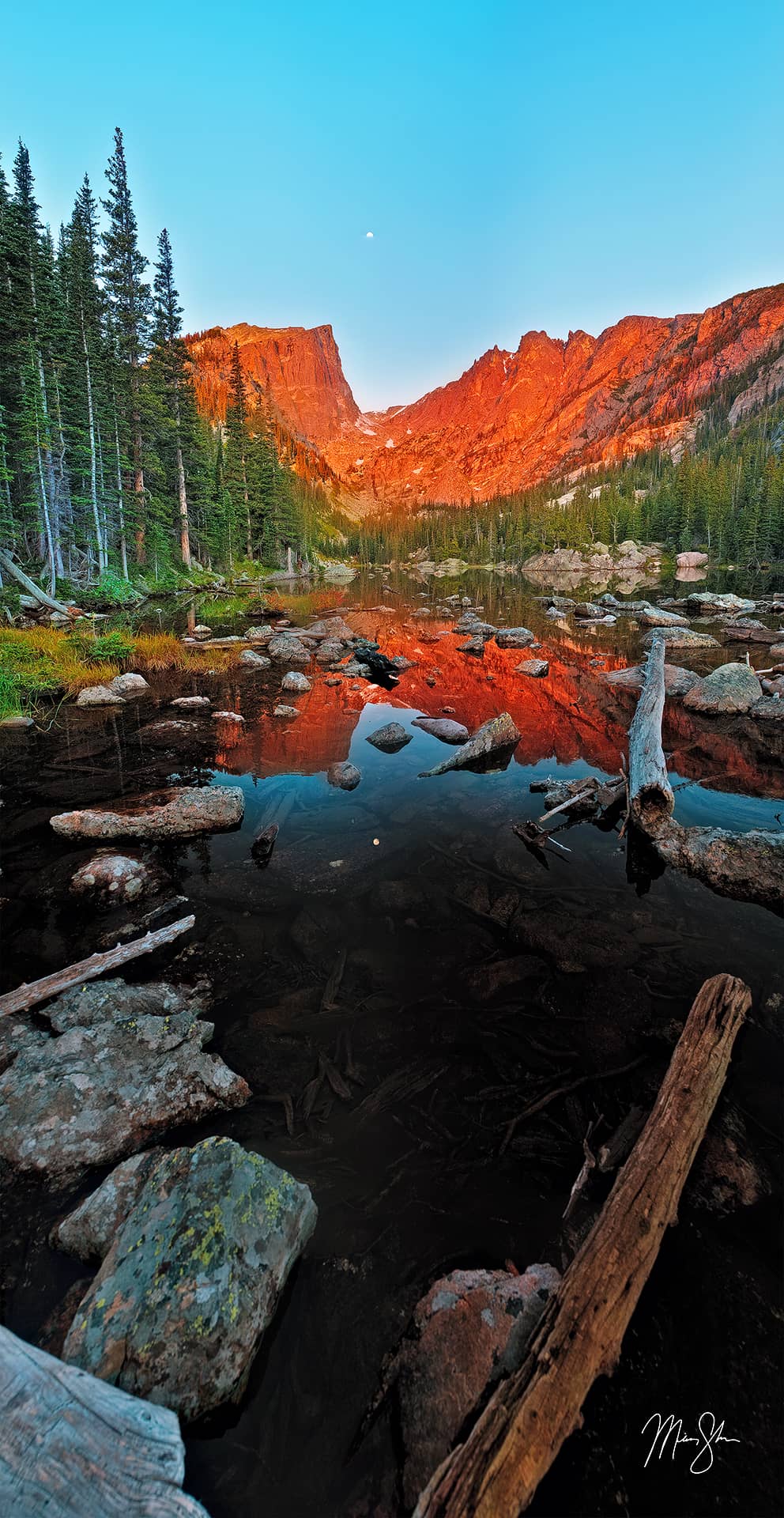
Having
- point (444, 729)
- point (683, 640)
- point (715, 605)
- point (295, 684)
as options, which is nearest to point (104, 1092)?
point (444, 729)

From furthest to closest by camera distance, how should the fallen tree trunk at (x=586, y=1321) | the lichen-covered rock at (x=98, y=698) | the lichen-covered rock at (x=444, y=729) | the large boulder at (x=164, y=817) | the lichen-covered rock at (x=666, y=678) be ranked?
the lichen-covered rock at (x=666, y=678), the lichen-covered rock at (x=98, y=698), the lichen-covered rock at (x=444, y=729), the large boulder at (x=164, y=817), the fallen tree trunk at (x=586, y=1321)

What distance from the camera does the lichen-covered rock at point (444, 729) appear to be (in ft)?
40.5

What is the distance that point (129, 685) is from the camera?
1545cm

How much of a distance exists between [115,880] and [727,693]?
1461 centimetres

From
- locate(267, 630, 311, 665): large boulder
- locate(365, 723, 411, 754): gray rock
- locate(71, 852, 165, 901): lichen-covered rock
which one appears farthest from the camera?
locate(267, 630, 311, 665): large boulder

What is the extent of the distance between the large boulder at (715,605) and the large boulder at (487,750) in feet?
103

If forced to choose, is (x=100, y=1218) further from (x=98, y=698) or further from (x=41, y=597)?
(x=41, y=597)

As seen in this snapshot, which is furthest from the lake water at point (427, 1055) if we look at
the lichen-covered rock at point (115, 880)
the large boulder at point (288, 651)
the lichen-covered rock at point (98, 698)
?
the large boulder at point (288, 651)

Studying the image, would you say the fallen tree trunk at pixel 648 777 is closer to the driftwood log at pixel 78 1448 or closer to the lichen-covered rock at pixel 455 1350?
the lichen-covered rock at pixel 455 1350

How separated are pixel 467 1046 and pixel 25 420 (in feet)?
106

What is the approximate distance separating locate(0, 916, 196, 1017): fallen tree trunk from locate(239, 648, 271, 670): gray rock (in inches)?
620

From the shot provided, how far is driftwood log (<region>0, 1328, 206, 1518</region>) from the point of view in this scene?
166 cm

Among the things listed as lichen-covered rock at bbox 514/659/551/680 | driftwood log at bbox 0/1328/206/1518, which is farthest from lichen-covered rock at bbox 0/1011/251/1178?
lichen-covered rock at bbox 514/659/551/680

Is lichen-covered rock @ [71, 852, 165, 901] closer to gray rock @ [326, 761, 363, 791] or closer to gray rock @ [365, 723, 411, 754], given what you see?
gray rock @ [326, 761, 363, 791]
